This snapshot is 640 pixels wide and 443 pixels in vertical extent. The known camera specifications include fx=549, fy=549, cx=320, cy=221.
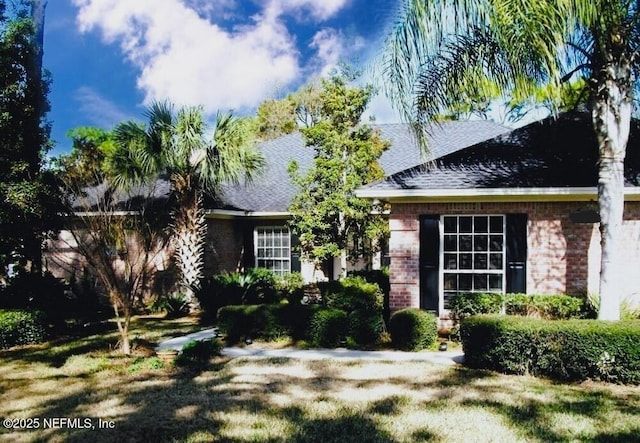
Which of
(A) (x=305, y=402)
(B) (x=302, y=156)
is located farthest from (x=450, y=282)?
(B) (x=302, y=156)

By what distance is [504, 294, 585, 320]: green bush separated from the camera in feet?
33.7

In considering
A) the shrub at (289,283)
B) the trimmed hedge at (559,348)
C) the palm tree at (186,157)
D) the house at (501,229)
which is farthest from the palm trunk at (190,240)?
the trimmed hedge at (559,348)

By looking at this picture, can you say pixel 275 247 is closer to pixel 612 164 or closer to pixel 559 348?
pixel 612 164

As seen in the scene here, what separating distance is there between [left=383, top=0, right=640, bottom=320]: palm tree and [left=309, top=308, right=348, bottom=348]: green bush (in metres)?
4.26

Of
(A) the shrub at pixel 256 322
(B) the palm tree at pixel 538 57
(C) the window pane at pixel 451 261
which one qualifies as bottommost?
(A) the shrub at pixel 256 322

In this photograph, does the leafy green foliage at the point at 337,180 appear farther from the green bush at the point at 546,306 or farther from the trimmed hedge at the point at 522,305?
the green bush at the point at 546,306

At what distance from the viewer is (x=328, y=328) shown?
10.4 m

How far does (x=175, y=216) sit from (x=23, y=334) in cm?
549

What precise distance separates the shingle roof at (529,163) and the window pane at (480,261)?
150cm

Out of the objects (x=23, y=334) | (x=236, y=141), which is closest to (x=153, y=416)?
(x=23, y=334)

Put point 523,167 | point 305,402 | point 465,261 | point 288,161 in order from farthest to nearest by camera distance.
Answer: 1. point 288,161
2. point 523,167
3. point 465,261
4. point 305,402

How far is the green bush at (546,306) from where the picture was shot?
33.7 feet

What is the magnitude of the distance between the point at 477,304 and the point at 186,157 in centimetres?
847

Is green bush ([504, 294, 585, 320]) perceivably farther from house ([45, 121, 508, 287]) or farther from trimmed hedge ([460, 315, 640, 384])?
house ([45, 121, 508, 287])
